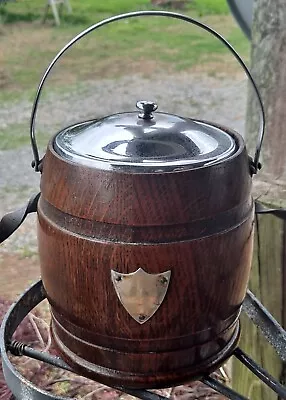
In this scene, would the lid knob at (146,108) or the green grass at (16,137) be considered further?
the green grass at (16,137)

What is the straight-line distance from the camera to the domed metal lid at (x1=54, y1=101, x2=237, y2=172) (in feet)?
3.43

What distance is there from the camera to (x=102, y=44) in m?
8.13

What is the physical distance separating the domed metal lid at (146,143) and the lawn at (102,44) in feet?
15.5

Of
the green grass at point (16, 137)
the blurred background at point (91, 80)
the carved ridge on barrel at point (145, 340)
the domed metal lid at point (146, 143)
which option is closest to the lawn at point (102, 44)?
the blurred background at point (91, 80)

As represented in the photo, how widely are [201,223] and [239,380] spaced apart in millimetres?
1016

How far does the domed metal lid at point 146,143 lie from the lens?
1.04 m

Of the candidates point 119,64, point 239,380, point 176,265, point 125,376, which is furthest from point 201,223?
point 119,64

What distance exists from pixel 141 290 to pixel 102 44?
7463 mm

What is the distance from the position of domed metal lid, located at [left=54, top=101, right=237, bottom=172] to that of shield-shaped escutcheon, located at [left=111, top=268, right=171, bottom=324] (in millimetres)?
182

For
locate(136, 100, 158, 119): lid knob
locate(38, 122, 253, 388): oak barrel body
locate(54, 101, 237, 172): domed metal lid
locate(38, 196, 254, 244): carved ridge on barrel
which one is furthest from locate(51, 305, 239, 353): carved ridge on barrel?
locate(136, 100, 158, 119): lid knob

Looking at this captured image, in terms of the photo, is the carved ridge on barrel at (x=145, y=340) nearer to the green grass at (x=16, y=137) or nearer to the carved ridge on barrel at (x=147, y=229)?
the carved ridge on barrel at (x=147, y=229)

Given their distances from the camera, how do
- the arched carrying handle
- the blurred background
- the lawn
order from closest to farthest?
the arched carrying handle < the blurred background < the lawn

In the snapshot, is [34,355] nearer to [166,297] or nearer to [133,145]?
[166,297]

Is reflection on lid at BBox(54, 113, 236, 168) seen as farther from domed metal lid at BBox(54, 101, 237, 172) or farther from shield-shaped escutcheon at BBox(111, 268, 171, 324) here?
shield-shaped escutcheon at BBox(111, 268, 171, 324)
